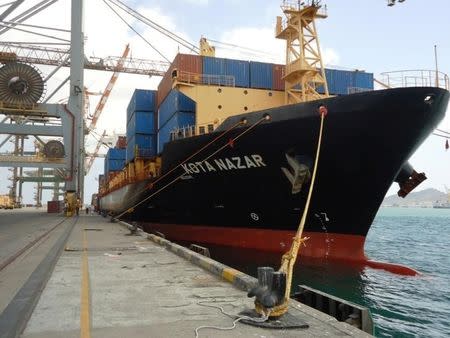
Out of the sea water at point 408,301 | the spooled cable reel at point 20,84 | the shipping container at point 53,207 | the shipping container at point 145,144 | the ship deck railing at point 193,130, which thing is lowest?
the sea water at point 408,301

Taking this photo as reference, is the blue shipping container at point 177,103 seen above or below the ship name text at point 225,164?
above

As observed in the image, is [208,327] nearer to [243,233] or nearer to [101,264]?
[101,264]

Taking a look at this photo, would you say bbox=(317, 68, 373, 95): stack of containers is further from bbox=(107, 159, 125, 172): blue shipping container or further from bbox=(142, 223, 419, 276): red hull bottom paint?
bbox=(107, 159, 125, 172): blue shipping container

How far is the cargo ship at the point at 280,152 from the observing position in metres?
13.8

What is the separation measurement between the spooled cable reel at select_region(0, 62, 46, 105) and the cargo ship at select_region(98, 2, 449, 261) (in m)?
17.5

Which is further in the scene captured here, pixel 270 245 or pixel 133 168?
pixel 133 168

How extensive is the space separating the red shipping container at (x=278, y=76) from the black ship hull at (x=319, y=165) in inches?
223

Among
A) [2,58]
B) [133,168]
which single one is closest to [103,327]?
[133,168]

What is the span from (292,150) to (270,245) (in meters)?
3.65

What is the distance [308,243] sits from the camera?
15.1 m

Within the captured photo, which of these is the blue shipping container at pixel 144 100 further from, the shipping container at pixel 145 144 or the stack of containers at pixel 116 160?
the stack of containers at pixel 116 160

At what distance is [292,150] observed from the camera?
14.7 metres

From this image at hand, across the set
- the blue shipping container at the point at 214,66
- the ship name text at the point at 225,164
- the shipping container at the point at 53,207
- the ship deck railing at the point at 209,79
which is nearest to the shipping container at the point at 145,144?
the ship deck railing at the point at 209,79

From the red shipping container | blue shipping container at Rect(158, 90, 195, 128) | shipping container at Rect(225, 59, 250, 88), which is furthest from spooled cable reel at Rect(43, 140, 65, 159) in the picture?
the red shipping container
